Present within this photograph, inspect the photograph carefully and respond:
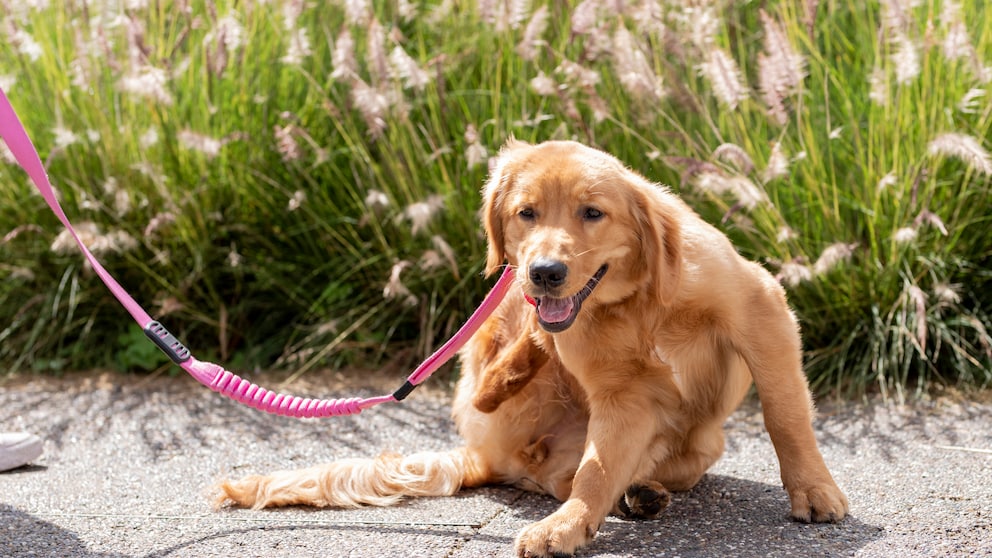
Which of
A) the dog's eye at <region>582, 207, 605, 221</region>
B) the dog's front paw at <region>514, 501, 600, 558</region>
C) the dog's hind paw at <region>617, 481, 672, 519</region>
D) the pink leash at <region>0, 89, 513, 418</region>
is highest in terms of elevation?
the dog's eye at <region>582, 207, 605, 221</region>

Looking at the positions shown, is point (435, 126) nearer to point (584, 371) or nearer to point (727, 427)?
point (727, 427)

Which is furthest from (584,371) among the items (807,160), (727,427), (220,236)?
(220,236)

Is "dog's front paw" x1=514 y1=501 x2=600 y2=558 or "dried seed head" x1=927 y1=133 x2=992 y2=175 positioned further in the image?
"dried seed head" x1=927 y1=133 x2=992 y2=175

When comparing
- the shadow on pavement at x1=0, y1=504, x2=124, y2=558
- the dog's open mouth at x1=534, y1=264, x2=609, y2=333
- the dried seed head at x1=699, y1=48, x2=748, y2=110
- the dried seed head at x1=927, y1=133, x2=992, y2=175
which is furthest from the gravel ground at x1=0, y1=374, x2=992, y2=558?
the dried seed head at x1=699, y1=48, x2=748, y2=110

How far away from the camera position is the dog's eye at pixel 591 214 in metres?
2.96

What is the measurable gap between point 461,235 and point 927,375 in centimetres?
216

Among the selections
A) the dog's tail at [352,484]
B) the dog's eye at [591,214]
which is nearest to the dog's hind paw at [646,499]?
the dog's tail at [352,484]

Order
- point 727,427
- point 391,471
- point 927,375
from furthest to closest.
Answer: point 927,375 → point 727,427 → point 391,471

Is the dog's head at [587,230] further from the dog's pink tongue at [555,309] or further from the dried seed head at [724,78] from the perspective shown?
the dried seed head at [724,78]

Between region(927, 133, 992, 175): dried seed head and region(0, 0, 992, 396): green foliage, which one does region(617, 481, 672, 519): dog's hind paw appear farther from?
region(927, 133, 992, 175): dried seed head

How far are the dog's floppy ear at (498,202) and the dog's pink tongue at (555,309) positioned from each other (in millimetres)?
413

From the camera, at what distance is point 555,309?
113 inches

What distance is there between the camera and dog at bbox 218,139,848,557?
2881mm

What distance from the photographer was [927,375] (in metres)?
4.64
